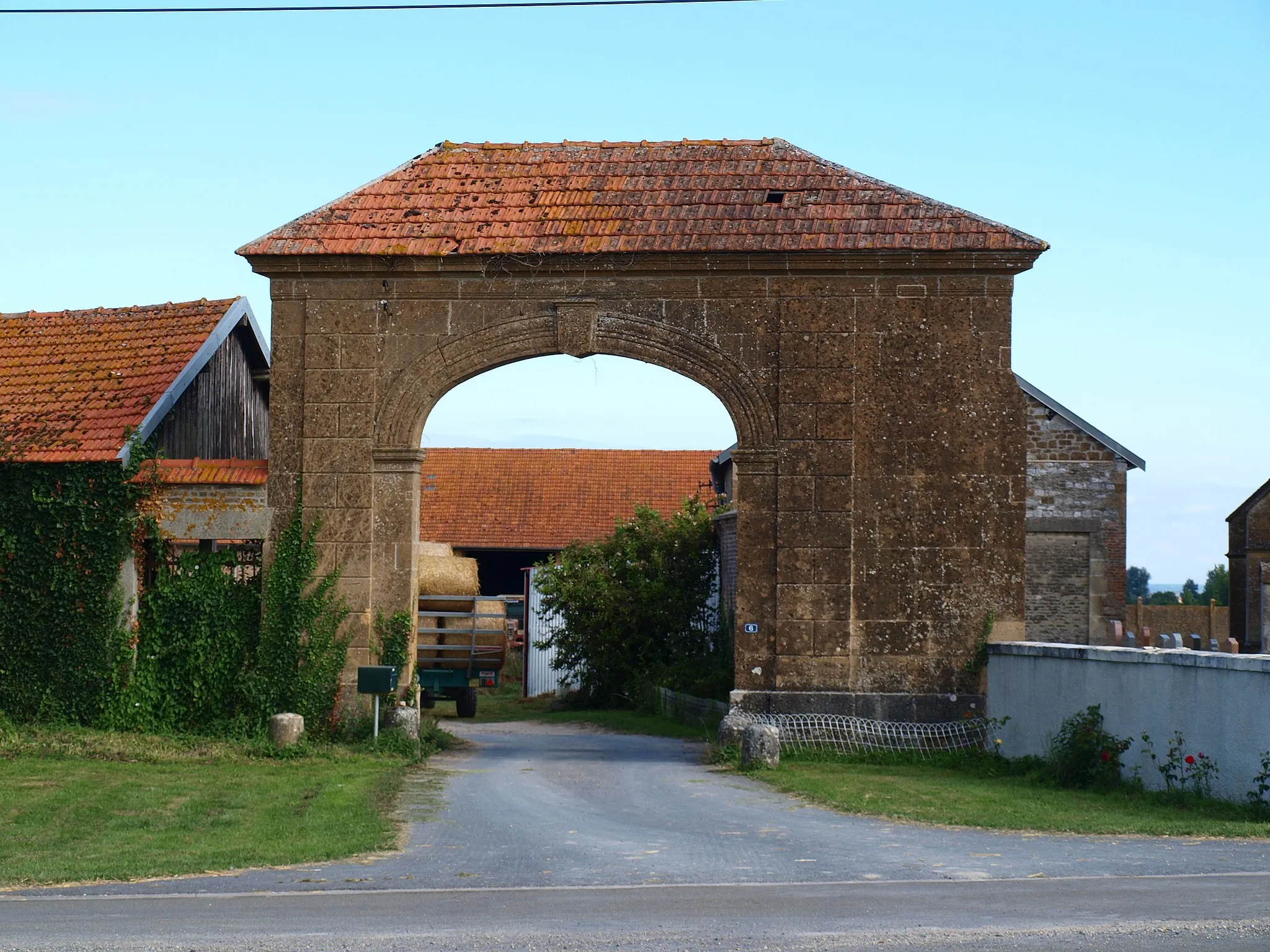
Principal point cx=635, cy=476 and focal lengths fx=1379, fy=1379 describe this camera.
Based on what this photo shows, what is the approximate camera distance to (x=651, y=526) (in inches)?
1030

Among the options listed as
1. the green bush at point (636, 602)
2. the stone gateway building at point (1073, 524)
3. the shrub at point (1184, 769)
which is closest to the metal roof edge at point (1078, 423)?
the stone gateway building at point (1073, 524)

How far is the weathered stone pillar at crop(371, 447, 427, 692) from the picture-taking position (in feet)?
51.5

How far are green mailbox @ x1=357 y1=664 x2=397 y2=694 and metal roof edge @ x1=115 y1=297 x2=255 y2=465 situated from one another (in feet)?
12.1

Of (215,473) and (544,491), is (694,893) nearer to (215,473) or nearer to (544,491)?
(215,473)

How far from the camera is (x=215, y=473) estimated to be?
621 inches

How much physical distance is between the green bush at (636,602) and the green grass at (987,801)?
9.42 m

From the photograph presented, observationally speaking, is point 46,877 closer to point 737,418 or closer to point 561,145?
point 737,418

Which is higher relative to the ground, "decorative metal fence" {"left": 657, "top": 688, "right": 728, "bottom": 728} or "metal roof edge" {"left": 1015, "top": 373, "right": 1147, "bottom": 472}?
"metal roof edge" {"left": 1015, "top": 373, "right": 1147, "bottom": 472}

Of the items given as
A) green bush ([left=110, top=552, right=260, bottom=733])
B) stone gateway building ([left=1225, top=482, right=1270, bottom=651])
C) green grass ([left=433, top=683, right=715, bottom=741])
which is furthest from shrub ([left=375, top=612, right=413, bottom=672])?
stone gateway building ([left=1225, top=482, right=1270, bottom=651])

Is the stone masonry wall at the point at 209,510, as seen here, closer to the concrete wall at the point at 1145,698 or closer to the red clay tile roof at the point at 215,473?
the red clay tile roof at the point at 215,473

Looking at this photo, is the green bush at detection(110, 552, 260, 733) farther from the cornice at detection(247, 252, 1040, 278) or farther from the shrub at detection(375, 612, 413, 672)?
the cornice at detection(247, 252, 1040, 278)

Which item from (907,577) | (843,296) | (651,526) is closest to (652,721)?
(651,526)

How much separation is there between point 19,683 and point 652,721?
9.57 metres

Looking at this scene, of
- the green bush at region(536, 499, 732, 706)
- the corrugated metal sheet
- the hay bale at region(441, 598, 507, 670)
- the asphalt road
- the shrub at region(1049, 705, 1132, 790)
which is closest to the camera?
the asphalt road
